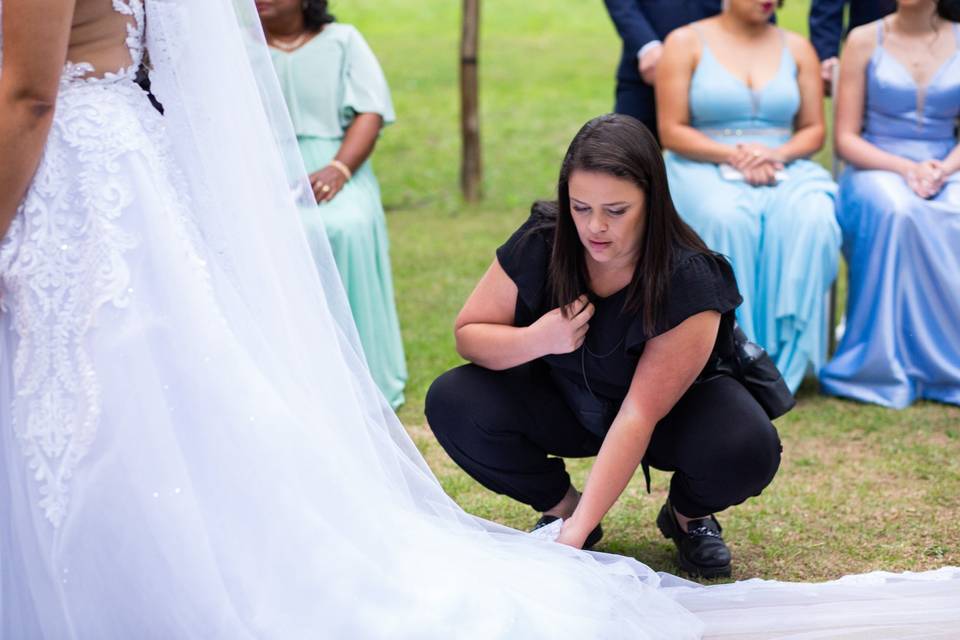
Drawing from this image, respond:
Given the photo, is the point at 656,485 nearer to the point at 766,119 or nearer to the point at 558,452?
the point at 558,452

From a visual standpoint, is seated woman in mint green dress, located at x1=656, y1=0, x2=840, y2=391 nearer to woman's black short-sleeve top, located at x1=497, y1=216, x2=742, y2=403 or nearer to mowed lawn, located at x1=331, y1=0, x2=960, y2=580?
mowed lawn, located at x1=331, y1=0, x2=960, y2=580

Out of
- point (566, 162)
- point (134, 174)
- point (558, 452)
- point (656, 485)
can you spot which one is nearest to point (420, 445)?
point (656, 485)

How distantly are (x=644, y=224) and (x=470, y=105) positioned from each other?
20.2 feet

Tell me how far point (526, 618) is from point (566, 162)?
3.58 feet

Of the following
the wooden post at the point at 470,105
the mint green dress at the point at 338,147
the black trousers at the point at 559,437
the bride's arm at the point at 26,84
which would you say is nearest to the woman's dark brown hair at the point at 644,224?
the black trousers at the point at 559,437

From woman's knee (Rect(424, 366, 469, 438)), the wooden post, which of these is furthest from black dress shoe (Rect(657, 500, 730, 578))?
the wooden post

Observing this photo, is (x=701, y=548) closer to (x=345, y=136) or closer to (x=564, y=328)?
(x=564, y=328)

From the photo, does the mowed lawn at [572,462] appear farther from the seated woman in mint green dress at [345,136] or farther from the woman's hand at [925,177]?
the woman's hand at [925,177]

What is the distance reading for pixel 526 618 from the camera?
2.84 metres

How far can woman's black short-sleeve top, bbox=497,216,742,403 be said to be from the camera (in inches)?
127

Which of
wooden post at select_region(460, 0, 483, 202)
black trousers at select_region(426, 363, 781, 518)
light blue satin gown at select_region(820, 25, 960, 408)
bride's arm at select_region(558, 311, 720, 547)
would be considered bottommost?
wooden post at select_region(460, 0, 483, 202)

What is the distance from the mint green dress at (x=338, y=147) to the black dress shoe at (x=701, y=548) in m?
1.86

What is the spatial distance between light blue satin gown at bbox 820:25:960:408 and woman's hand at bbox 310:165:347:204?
209 centimetres

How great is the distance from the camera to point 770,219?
5387mm
